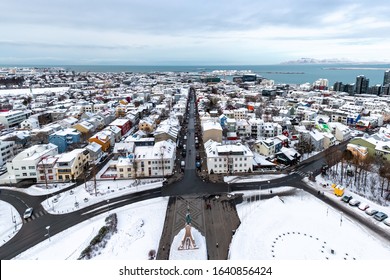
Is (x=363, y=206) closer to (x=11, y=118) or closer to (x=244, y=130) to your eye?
(x=244, y=130)

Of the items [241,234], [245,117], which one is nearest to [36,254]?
[241,234]

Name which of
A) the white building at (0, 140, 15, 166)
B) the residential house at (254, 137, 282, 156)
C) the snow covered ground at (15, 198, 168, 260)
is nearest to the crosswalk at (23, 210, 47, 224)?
the snow covered ground at (15, 198, 168, 260)

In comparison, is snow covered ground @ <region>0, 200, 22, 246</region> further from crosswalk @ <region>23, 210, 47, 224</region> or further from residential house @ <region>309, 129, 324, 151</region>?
residential house @ <region>309, 129, 324, 151</region>

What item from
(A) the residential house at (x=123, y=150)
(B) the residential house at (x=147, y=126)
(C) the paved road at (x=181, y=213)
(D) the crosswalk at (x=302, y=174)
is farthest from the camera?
(B) the residential house at (x=147, y=126)

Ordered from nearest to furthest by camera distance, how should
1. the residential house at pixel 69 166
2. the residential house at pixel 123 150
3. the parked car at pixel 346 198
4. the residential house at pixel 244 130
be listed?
the parked car at pixel 346 198 < the residential house at pixel 69 166 < the residential house at pixel 123 150 < the residential house at pixel 244 130

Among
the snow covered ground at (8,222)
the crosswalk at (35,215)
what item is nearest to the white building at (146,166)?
the crosswalk at (35,215)

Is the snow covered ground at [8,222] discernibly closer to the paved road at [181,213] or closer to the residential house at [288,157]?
the paved road at [181,213]

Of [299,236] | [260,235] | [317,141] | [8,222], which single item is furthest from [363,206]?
[8,222]

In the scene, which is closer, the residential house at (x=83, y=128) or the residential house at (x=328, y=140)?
the residential house at (x=328, y=140)
